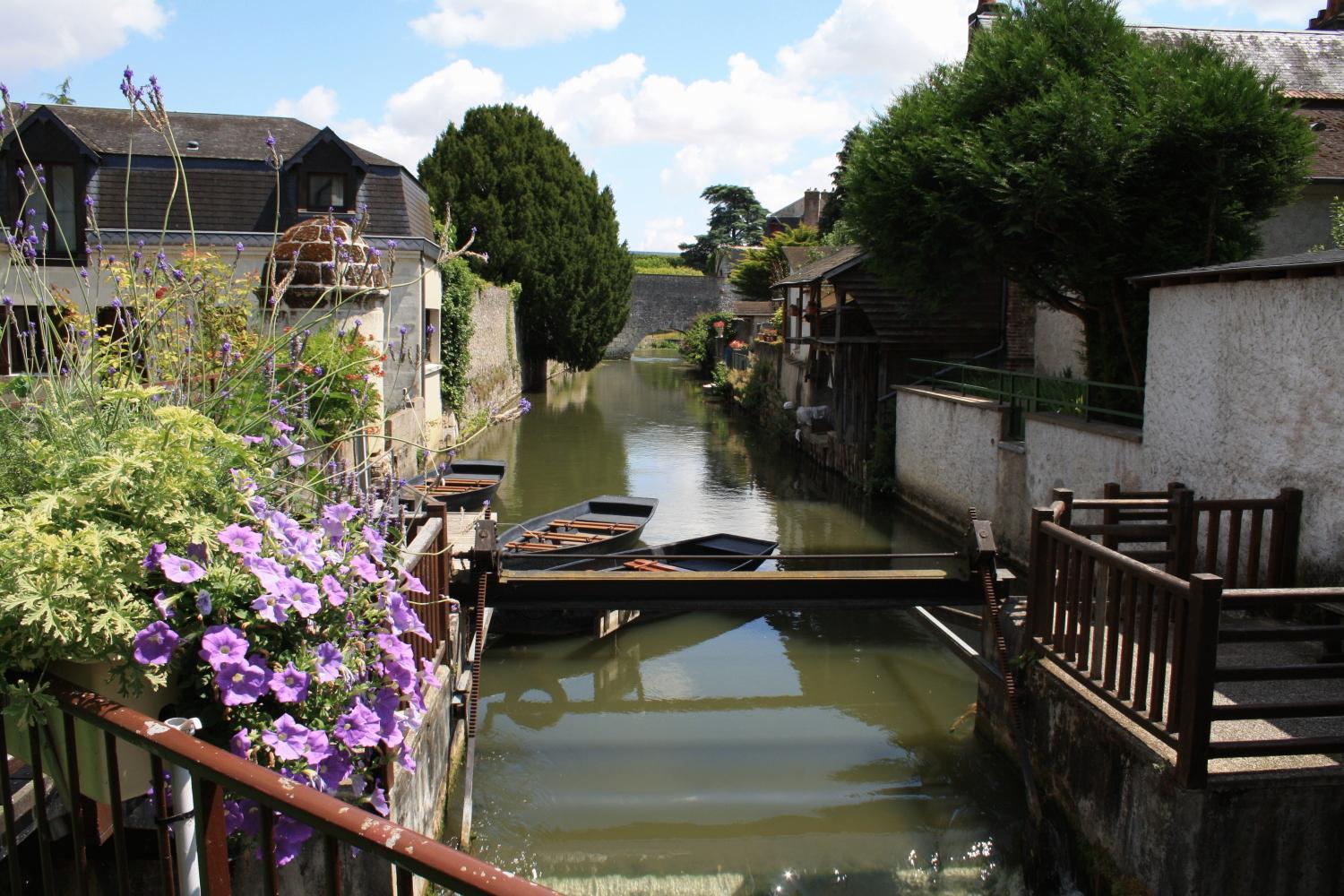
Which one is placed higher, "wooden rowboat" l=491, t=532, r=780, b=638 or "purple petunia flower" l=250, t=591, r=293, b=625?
"purple petunia flower" l=250, t=591, r=293, b=625

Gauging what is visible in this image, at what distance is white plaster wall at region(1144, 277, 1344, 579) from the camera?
755 centimetres

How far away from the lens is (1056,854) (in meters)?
6.47

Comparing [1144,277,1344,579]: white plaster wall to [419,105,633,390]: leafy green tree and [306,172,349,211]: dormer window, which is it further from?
[419,105,633,390]: leafy green tree

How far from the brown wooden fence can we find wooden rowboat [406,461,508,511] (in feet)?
27.4

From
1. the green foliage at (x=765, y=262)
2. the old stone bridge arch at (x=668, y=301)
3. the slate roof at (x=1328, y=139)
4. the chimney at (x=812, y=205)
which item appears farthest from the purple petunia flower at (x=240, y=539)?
the old stone bridge arch at (x=668, y=301)

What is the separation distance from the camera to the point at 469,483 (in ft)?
53.9

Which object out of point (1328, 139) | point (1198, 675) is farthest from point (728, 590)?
point (1328, 139)

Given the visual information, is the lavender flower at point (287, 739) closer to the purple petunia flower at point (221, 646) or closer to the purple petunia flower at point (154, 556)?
the purple petunia flower at point (221, 646)

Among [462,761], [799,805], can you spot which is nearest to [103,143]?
[462,761]

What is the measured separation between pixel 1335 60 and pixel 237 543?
796 inches

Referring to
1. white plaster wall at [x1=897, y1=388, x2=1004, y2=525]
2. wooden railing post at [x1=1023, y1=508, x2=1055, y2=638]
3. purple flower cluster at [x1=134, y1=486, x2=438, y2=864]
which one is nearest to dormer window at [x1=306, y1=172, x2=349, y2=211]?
white plaster wall at [x1=897, y1=388, x2=1004, y2=525]

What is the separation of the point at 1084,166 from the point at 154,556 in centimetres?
1229

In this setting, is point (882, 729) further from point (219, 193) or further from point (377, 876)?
point (219, 193)

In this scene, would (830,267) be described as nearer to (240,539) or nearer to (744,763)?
(744,763)
